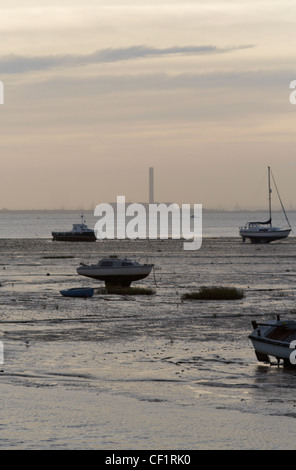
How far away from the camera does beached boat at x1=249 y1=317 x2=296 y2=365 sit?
29.1 m

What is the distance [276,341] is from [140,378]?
4906 millimetres

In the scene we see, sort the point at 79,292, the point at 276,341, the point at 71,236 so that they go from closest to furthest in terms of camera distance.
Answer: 1. the point at 276,341
2. the point at 79,292
3. the point at 71,236

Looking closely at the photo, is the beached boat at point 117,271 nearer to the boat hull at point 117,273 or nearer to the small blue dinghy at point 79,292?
the boat hull at point 117,273

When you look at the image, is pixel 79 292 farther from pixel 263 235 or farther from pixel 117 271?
pixel 263 235

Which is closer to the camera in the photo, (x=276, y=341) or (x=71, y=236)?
(x=276, y=341)

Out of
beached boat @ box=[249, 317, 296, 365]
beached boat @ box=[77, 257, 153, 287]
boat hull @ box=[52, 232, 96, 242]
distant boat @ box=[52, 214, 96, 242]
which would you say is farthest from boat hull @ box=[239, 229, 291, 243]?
beached boat @ box=[249, 317, 296, 365]

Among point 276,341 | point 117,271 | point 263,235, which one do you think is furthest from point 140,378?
point 263,235

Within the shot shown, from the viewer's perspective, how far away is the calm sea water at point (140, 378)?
70.3ft

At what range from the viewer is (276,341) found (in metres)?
29.4

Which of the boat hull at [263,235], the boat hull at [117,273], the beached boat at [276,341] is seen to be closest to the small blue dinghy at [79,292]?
the boat hull at [117,273]

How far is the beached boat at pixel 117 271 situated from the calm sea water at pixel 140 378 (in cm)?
901

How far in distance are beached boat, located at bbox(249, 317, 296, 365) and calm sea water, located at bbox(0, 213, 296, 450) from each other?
45 cm
